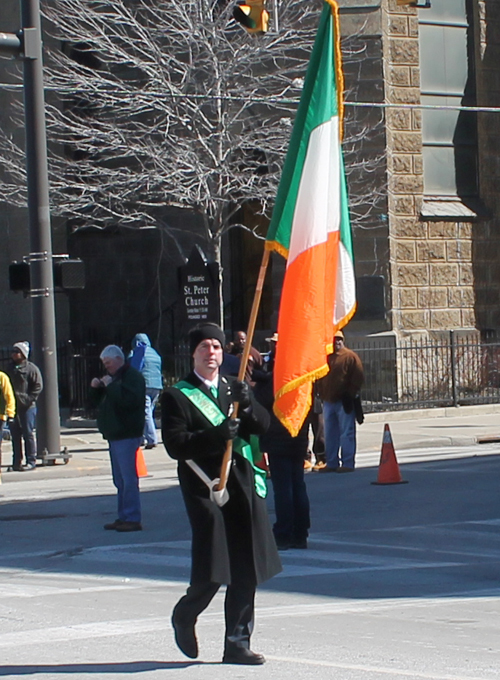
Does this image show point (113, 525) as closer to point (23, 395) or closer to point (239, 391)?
point (239, 391)

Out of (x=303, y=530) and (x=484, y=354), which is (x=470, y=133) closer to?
(x=484, y=354)

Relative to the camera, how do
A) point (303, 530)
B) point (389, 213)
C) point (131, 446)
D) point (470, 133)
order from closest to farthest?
point (303, 530) < point (131, 446) < point (389, 213) < point (470, 133)

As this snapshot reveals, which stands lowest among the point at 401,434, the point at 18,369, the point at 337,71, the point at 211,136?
the point at 401,434

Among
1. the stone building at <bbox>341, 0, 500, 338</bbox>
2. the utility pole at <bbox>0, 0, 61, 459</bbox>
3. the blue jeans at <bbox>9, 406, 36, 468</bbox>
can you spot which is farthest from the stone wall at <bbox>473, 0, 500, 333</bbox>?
the blue jeans at <bbox>9, 406, 36, 468</bbox>

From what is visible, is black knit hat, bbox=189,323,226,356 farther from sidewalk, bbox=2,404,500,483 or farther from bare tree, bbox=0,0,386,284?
bare tree, bbox=0,0,386,284

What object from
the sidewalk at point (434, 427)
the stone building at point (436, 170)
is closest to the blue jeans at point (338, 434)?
the sidewalk at point (434, 427)

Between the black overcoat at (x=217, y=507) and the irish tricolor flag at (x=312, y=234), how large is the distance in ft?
1.02

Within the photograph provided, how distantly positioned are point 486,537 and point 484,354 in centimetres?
1480

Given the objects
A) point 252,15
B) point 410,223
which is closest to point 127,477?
point 252,15

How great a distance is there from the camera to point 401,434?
20469mm

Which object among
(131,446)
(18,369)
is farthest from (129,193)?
(131,446)

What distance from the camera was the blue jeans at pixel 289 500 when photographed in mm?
10344

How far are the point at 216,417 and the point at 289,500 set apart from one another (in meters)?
4.06

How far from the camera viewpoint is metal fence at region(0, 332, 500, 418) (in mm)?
23969
